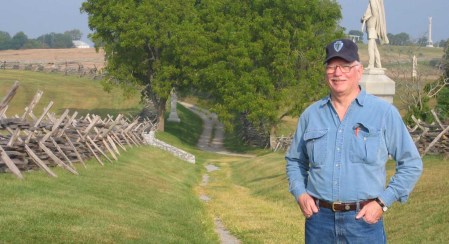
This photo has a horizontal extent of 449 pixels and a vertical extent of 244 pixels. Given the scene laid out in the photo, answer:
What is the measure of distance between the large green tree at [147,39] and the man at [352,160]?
128 feet

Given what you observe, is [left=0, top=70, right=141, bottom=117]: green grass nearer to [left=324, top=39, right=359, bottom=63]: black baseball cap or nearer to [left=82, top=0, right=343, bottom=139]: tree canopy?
[left=82, top=0, right=343, bottom=139]: tree canopy

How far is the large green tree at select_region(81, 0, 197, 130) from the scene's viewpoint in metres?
45.0

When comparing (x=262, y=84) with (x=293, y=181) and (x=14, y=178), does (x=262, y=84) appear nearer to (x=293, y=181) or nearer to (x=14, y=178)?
(x=14, y=178)

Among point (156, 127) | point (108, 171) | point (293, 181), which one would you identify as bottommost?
point (156, 127)

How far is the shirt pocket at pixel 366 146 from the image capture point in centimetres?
486

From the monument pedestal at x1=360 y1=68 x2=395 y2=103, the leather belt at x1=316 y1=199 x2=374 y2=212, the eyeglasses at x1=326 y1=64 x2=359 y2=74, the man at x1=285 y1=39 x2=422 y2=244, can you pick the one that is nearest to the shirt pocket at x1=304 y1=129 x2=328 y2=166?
the man at x1=285 y1=39 x2=422 y2=244

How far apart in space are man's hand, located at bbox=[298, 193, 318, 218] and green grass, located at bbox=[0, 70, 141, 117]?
47.4 m

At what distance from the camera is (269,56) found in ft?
140

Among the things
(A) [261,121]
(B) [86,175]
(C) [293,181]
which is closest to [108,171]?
(B) [86,175]

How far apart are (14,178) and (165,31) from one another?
3236cm

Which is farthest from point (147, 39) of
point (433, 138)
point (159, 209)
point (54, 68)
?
point (54, 68)

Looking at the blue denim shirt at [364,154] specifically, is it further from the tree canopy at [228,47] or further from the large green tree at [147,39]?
the large green tree at [147,39]

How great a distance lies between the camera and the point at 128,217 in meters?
12.6

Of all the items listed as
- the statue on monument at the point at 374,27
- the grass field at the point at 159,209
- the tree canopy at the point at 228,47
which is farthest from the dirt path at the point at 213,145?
the statue on monument at the point at 374,27
